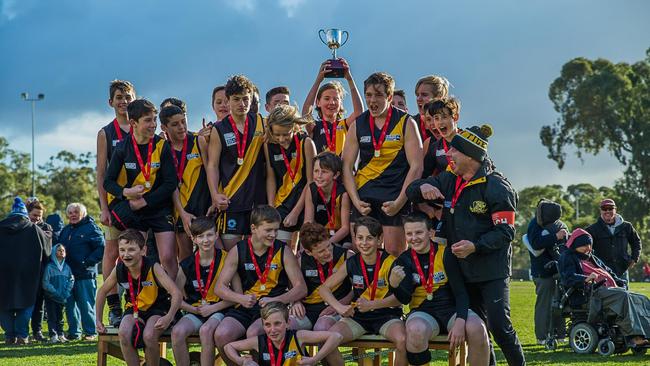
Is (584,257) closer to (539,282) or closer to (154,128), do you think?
(539,282)

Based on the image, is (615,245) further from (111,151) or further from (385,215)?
(111,151)

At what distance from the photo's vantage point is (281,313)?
706 centimetres

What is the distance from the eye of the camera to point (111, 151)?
8.48m

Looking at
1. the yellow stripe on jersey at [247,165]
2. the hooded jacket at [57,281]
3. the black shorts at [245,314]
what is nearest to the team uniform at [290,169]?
the yellow stripe on jersey at [247,165]

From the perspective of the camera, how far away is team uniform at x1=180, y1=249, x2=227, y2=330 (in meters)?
7.85

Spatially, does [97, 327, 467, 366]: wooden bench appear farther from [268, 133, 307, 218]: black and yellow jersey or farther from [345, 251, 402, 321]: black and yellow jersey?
[268, 133, 307, 218]: black and yellow jersey

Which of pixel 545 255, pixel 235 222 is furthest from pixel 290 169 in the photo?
pixel 545 255

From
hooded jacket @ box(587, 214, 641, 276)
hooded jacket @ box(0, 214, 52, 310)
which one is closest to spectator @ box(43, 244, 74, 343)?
hooded jacket @ box(0, 214, 52, 310)

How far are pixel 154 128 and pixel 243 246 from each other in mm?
1374

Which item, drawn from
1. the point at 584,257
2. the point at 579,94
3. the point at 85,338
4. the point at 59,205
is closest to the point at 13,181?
the point at 59,205

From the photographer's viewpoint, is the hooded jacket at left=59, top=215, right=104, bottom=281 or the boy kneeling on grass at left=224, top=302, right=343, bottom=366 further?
the hooded jacket at left=59, top=215, right=104, bottom=281

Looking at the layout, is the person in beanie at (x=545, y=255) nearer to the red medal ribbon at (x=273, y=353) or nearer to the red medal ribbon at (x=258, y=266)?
the red medal ribbon at (x=258, y=266)

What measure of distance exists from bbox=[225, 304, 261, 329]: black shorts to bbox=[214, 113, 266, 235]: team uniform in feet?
2.77

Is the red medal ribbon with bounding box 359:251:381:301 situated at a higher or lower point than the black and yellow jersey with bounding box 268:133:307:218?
lower
